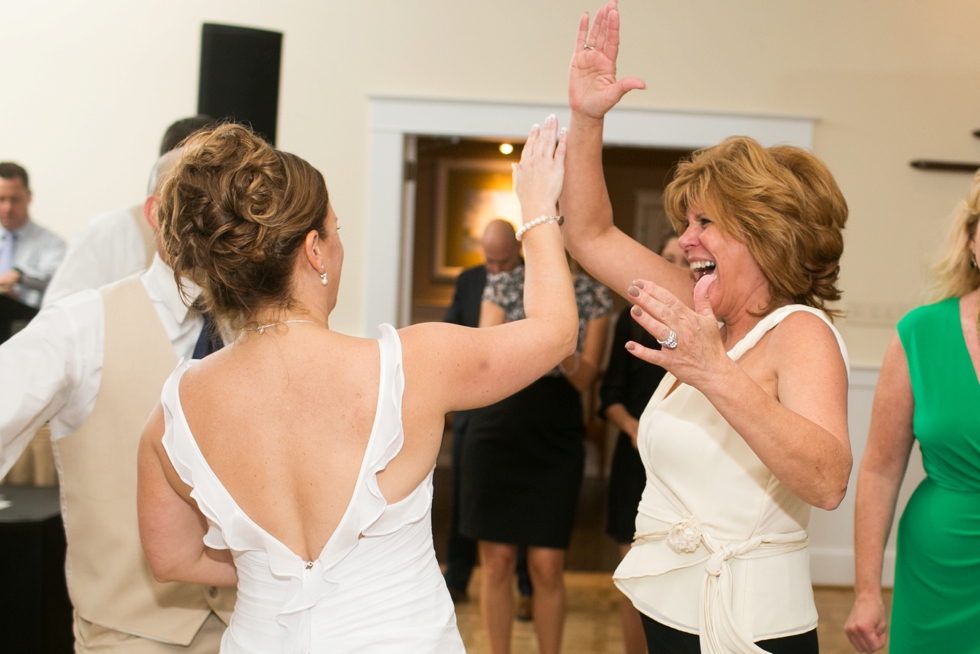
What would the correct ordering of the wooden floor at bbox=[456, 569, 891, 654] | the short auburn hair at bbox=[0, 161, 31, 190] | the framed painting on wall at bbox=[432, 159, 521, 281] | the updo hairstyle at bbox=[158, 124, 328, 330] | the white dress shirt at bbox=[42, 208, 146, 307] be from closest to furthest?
the updo hairstyle at bbox=[158, 124, 328, 330] → the white dress shirt at bbox=[42, 208, 146, 307] → the wooden floor at bbox=[456, 569, 891, 654] → the short auburn hair at bbox=[0, 161, 31, 190] → the framed painting on wall at bbox=[432, 159, 521, 281]

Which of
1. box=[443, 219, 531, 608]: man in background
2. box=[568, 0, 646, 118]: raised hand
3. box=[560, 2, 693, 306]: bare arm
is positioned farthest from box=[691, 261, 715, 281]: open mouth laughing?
box=[443, 219, 531, 608]: man in background

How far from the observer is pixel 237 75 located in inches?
98.9

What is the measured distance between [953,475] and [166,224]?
154 cm

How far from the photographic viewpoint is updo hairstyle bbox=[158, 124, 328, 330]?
41.3 inches

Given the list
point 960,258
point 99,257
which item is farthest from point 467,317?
point 960,258

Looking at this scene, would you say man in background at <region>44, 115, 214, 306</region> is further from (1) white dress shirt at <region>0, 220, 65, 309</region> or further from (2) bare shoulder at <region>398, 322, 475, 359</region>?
(1) white dress shirt at <region>0, 220, 65, 309</region>

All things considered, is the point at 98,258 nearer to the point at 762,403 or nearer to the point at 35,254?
the point at 762,403

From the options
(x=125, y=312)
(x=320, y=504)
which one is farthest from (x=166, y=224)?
(x=320, y=504)

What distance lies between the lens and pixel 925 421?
1.66m

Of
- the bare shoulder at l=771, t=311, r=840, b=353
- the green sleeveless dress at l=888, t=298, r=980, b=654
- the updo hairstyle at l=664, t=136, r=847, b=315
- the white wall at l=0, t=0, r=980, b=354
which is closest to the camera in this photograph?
the bare shoulder at l=771, t=311, r=840, b=353

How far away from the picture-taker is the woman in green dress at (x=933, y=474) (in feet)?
5.22

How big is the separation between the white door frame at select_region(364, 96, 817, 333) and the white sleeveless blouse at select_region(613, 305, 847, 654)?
289 centimetres

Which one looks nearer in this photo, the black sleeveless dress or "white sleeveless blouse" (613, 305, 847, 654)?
"white sleeveless blouse" (613, 305, 847, 654)

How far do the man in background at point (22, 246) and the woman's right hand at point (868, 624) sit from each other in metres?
3.83
